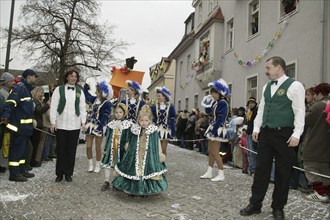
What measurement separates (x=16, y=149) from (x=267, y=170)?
4457mm

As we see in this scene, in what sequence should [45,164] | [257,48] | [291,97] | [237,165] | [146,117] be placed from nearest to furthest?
[291,97]
[146,117]
[45,164]
[237,165]
[257,48]

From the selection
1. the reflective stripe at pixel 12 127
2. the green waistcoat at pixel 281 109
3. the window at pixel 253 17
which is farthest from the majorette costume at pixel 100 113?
the window at pixel 253 17

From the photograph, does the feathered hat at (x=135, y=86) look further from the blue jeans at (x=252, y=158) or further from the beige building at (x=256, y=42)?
the beige building at (x=256, y=42)

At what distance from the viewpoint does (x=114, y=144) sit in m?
5.68

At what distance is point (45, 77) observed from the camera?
2602 cm

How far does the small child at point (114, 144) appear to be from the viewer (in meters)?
5.46

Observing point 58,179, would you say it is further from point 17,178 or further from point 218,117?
point 218,117

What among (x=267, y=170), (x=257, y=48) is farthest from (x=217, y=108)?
(x=257, y=48)

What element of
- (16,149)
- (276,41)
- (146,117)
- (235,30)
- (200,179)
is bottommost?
(200,179)

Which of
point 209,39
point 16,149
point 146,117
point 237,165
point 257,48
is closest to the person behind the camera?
point 146,117

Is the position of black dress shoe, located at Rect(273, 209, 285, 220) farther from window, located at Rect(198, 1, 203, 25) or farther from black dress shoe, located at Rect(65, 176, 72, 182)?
window, located at Rect(198, 1, 203, 25)

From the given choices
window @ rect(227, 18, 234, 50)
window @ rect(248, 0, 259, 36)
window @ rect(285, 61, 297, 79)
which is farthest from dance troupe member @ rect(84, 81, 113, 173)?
window @ rect(227, 18, 234, 50)

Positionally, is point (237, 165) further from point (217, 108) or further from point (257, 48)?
point (257, 48)

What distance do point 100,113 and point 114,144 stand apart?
173 cm
